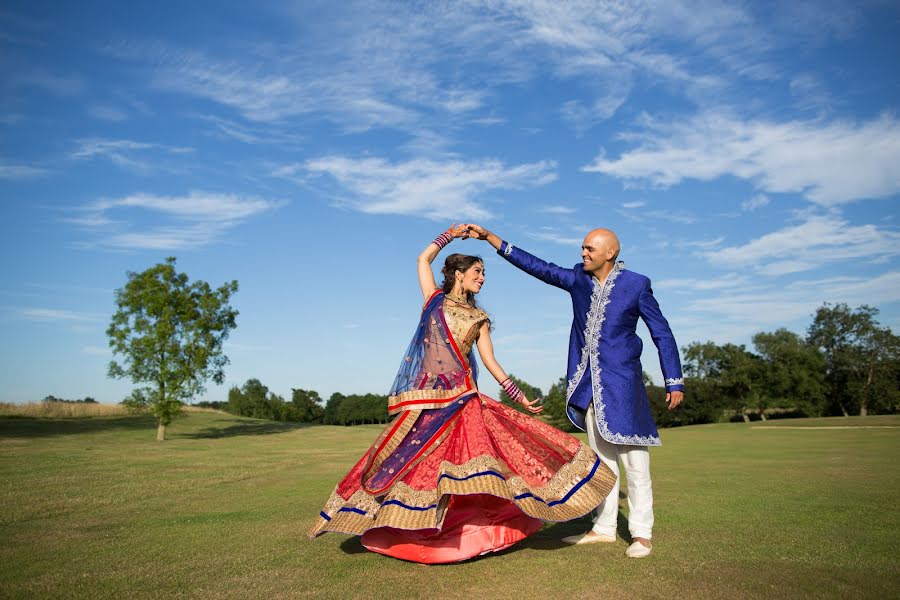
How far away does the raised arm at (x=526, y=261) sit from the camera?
618cm

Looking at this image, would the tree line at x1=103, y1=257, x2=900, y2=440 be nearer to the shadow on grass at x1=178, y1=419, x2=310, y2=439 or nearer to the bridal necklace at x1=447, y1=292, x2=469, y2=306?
the shadow on grass at x1=178, y1=419, x2=310, y2=439

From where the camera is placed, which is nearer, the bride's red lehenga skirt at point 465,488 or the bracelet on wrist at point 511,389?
the bride's red lehenga skirt at point 465,488

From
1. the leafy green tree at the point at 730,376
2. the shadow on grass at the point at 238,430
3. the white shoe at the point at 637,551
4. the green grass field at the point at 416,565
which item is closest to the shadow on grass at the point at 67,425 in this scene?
the shadow on grass at the point at 238,430

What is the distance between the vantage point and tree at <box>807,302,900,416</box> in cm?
5769

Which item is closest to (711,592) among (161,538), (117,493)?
(161,538)

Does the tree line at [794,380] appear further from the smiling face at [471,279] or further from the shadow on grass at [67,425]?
the smiling face at [471,279]

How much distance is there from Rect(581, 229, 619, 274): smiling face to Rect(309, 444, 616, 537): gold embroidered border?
1.73 m

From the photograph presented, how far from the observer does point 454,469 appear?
15.9 feet

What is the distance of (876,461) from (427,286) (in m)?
11.5

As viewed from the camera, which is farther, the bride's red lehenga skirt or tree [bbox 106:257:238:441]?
tree [bbox 106:257:238:441]

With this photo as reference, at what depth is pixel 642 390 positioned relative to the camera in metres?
5.54

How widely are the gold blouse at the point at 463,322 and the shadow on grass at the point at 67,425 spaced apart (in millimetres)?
25678

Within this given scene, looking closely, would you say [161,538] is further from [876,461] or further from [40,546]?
[876,461]

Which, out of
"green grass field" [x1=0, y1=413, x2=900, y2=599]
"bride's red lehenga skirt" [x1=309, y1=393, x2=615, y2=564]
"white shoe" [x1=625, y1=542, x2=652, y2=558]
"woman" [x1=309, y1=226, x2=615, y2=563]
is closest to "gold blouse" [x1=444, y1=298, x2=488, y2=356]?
"woman" [x1=309, y1=226, x2=615, y2=563]
